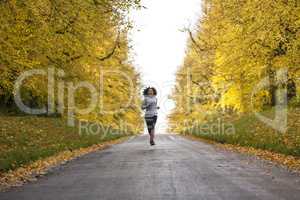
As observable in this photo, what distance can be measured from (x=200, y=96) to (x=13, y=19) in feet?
134

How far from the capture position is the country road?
862cm

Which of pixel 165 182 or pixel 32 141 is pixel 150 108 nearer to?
pixel 32 141

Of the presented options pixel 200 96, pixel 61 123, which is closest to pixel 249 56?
pixel 61 123

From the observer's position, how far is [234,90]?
33.2m

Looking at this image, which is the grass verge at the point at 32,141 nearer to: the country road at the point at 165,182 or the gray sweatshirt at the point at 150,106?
the country road at the point at 165,182

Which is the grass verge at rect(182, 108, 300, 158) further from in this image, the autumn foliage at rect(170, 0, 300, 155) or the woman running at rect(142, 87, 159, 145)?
the woman running at rect(142, 87, 159, 145)

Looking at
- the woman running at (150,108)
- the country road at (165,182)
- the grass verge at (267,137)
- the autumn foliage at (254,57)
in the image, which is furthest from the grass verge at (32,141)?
the autumn foliage at (254,57)

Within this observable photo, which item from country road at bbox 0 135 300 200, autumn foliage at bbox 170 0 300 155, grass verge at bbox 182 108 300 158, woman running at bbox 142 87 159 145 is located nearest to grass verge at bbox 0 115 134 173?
country road at bbox 0 135 300 200

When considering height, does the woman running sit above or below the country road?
above

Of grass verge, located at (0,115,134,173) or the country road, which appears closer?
the country road

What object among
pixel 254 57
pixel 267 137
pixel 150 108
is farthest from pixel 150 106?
pixel 267 137

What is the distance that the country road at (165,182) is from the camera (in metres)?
8.62

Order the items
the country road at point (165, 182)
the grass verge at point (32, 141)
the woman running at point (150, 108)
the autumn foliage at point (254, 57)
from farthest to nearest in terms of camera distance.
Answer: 1. the woman running at point (150, 108)
2. the autumn foliage at point (254, 57)
3. the grass verge at point (32, 141)
4. the country road at point (165, 182)


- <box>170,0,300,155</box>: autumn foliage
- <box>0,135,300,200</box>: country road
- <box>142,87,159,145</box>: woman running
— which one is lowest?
<box>0,135,300,200</box>: country road
